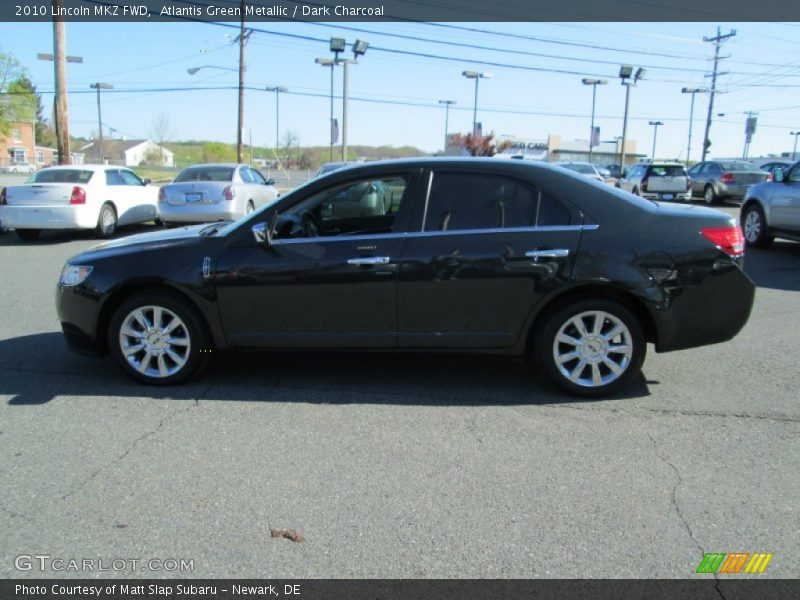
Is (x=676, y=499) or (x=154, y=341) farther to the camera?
(x=154, y=341)

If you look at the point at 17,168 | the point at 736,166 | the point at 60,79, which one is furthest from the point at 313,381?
the point at 17,168

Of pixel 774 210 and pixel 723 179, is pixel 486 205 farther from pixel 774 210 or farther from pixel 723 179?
pixel 723 179

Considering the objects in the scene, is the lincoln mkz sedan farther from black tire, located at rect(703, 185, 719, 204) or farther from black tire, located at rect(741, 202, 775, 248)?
black tire, located at rect(703, 185, 719, 204)

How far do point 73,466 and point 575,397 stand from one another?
10.7 feet

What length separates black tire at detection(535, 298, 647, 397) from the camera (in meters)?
4.54

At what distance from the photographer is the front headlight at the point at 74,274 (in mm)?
4926

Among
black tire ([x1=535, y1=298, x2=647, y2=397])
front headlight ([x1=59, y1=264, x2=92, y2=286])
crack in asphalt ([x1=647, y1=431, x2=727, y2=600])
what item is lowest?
crack in asphalt ([x1=647, y1=431, x2=727, y2=600])

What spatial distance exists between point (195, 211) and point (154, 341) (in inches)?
354

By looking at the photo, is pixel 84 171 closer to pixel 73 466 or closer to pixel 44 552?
pixel 73 466

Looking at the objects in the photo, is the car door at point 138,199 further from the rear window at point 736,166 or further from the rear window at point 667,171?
the rear window at point 736,166

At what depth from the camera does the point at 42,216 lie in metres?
12.5

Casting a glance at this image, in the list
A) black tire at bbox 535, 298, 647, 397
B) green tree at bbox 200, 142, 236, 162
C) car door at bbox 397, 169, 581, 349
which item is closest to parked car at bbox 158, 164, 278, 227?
car door at bbox 397, 169, 581, 349

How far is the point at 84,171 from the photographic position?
43.8 feet

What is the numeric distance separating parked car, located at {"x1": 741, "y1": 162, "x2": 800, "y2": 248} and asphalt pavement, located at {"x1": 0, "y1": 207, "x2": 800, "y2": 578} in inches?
241
